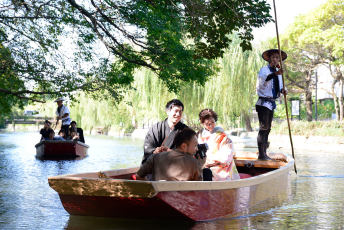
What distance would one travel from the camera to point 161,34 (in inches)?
550

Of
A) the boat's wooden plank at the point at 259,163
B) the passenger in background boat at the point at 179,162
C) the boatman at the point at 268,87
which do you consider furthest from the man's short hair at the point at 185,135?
the boat's wooden plank at the point at 259,163

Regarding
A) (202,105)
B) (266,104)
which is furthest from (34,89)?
(202,105)

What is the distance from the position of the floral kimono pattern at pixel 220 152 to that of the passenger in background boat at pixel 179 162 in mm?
1050

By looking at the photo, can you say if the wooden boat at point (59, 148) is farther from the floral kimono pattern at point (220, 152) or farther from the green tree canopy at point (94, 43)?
the floral kimono pattern at point (220, 152)

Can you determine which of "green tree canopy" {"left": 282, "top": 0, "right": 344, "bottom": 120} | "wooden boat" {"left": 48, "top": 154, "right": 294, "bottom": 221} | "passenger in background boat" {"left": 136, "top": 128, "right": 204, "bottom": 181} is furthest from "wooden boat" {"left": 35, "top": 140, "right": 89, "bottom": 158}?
"green tree canopy" {"left": 282, "top": 0, "right": 344, "bottom": 120}

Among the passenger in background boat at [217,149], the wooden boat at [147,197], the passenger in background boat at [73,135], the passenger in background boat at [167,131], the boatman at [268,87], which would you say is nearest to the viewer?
the wooden boat at [147,197]

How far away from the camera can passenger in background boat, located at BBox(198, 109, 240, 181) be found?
6.58 meters

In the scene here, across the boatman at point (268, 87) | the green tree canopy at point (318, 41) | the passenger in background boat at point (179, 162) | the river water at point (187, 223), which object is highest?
the green tree canopy at point (318, 41)

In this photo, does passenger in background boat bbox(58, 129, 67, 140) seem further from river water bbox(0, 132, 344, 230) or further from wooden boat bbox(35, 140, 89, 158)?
river water bbox(0, 132, 344, 230)

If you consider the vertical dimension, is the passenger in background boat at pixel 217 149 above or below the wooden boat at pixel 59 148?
above

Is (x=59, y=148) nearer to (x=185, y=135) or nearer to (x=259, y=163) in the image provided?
(x=259, y=163)

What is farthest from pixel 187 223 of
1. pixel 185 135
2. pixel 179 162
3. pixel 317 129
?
pixel 317 129

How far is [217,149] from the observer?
261 inches

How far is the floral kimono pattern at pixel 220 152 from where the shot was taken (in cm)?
658
